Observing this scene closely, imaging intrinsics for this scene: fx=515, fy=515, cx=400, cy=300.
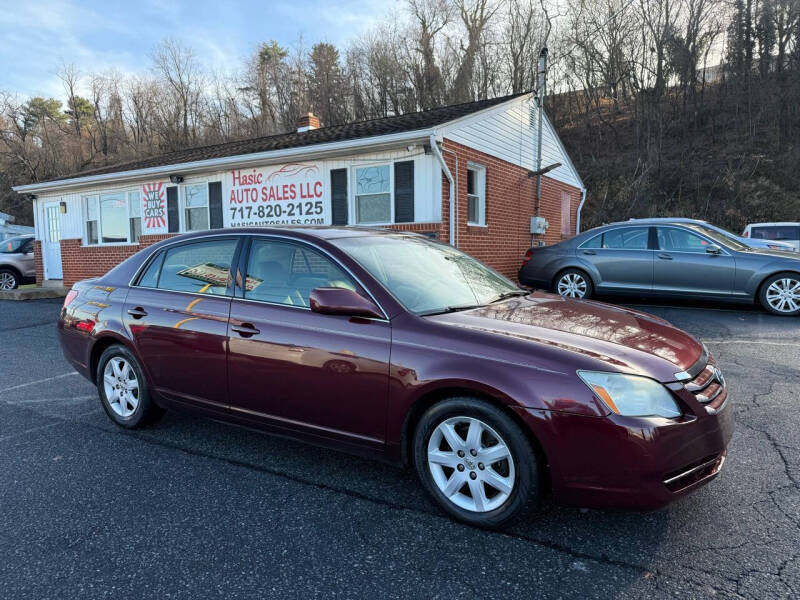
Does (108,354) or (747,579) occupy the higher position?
(108,354)

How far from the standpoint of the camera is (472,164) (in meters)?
11.0

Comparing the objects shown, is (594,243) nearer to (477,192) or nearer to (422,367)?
(477,192)

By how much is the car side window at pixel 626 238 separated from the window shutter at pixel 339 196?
527 cm

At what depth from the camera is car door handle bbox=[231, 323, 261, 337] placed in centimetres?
317

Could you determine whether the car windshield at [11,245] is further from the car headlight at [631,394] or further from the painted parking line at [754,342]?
the car headlight at [631,394]

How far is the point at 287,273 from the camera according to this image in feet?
10.7

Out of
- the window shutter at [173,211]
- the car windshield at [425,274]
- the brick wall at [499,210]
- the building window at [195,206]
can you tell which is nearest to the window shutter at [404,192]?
the brick wall at [499,210]

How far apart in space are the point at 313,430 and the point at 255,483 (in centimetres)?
48

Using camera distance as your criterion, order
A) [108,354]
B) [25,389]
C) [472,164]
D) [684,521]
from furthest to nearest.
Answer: [472,164], [25,389], [108,354], [684,521]

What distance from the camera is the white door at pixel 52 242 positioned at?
50.7 ft

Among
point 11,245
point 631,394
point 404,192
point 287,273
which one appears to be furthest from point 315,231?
point 11,245

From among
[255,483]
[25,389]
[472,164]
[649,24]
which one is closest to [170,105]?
[649,24]

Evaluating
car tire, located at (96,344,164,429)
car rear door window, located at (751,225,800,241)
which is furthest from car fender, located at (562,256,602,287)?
car rear door window, located at (751,225,800,241)

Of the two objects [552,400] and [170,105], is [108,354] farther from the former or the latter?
[170,105]
